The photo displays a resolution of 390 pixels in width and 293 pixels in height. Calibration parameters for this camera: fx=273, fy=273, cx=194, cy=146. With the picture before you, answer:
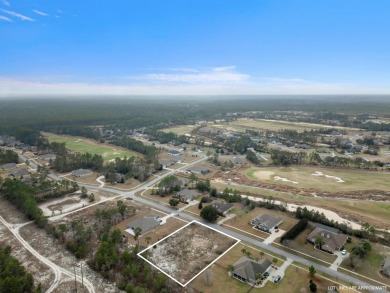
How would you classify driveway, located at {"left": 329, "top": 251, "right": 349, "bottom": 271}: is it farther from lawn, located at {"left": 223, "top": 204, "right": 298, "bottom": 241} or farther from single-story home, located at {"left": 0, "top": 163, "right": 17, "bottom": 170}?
single-story home, located at {"left": 0, "top": 163, "right": 17, "bottom": 170}

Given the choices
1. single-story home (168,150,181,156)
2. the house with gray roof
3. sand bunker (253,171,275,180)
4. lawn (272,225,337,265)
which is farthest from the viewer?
single-story home (168,150,181,156)

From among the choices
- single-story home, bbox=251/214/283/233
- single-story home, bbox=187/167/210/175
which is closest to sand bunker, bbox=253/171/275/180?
single-story home, bbox=187/167/210/175

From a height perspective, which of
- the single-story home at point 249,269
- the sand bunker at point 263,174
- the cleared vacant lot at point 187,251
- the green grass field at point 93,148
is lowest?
the green grass field at point 93,148

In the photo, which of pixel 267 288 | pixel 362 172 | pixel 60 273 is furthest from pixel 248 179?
pixel 60 273

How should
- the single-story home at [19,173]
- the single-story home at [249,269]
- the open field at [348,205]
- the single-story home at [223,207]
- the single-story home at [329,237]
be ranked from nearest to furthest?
the single-story home at [249,269] → the single-story home at [329,237] → the open field at [348,205] → the single-story home at [223,207] → the single-story home at [19,173]

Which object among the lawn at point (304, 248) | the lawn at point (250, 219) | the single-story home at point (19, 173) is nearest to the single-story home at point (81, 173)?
the single-story home at point (19, 173)

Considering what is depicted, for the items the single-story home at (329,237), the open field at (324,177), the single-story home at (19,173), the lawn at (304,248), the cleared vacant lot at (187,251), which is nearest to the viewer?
the cleared vacant lot at (187,251)

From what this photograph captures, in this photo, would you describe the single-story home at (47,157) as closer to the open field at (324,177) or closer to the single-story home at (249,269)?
the open field at (324,177)
